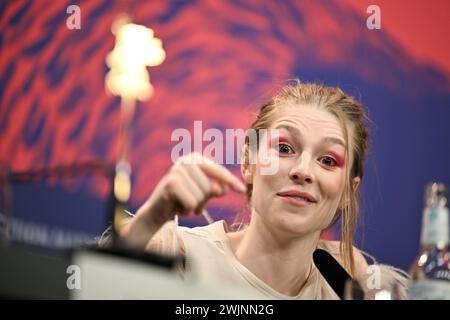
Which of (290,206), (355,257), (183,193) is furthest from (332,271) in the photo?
(183,193)

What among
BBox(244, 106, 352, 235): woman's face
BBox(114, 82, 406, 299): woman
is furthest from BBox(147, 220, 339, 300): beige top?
BBox(244, 106, 352, 235): woman's face

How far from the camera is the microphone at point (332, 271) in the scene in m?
1.86

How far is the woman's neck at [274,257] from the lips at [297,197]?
0.38ft

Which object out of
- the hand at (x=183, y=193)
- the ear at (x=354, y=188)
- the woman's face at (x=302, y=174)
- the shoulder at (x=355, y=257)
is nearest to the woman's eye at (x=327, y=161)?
the woman's face at (x=302, y=174)

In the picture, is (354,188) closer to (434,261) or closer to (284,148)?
(284,148)

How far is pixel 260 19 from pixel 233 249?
75 cm

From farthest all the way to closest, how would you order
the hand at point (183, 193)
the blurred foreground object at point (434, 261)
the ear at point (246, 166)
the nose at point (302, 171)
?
the ear at point (246, 166) → the nose at point (302, 171) → the hand at point (183, 193) → the blurred foreground object at point (434, 261)

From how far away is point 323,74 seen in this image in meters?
2.07

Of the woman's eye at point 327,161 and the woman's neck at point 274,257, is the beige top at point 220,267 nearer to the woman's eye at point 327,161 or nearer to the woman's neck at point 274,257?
the woman's neck at point 274,257

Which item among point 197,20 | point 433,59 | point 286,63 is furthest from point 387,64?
point 197,20

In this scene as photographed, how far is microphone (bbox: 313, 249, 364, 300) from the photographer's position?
186 centimetres

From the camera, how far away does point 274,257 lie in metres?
1.87

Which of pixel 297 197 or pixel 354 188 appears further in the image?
pixel 354 188

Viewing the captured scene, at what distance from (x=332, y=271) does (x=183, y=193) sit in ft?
2.07
